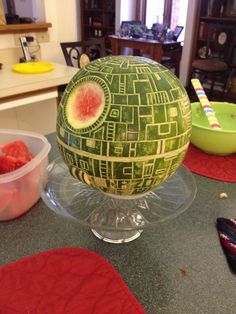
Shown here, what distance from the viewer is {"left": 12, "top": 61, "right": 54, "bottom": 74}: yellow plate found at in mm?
1604

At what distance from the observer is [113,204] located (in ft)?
1.78

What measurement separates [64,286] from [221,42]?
3335mm

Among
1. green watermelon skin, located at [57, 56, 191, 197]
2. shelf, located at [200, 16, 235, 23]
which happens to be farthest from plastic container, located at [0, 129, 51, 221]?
shelf, located at [200, 16, 235, 23]

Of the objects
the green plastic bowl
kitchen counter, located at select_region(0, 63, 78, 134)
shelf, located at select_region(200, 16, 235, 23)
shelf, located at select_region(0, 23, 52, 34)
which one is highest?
shelf, located at select_region(200, 16, 235, 23)

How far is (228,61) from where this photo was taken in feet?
10.5

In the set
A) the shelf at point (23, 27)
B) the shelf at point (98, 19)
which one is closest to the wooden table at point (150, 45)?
the shelf at point (98, 19)

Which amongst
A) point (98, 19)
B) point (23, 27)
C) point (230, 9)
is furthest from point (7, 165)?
point (98, 19)

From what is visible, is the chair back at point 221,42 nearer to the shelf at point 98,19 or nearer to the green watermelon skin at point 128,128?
the shelf at point 98,19

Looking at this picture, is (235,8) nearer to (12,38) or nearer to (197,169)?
(12,38)

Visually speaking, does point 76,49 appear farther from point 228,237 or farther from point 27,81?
point 228,237

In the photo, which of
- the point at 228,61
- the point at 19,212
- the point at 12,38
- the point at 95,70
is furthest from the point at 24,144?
the point at 228,61

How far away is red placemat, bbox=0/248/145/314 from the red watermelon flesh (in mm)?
187

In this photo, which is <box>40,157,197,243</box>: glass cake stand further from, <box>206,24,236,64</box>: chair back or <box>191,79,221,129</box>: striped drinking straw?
<box>206,24,236,64</box>: chair back

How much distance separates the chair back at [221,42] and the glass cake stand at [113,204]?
2.96 m
